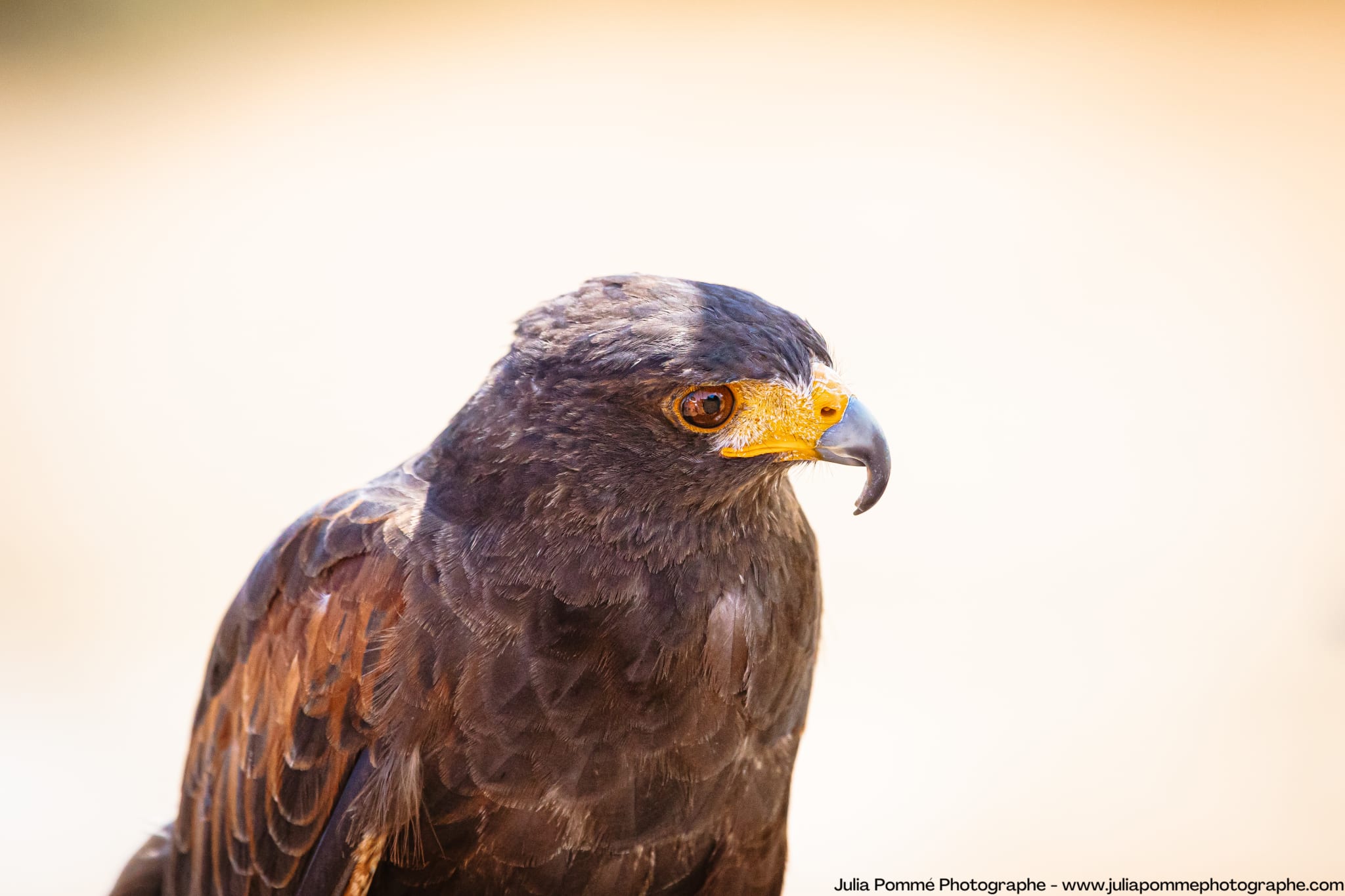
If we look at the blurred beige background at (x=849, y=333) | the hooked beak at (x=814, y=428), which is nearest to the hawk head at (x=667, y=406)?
the hooked beak at (x=814, y=428)

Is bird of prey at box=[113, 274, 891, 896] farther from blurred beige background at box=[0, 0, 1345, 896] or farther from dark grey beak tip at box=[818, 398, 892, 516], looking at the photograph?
blurred beige background at box=[0, 0, 1345, 896]

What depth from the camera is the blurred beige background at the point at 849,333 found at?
Answer: 5906 millimetres

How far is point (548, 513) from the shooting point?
7.96 ft

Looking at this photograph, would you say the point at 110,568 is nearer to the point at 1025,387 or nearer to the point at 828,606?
the point at 828,606

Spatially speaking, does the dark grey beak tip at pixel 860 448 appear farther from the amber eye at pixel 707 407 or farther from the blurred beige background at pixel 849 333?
the blurred beige background at pixel 849 333

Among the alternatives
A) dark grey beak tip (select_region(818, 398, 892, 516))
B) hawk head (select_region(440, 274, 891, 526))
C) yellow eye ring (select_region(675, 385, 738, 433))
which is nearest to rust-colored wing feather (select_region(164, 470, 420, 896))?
hawk head (select_region(440, 274, 891, 526))

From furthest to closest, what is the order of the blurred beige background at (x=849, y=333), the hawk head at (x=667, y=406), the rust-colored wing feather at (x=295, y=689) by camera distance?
the blurred beige background at (x=849, y=333) → the rust-colored wing feather at (x=295, y=689) → the hawk head at (x=667, y=406)

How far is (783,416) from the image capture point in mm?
2346

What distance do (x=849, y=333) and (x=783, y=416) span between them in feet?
17.3

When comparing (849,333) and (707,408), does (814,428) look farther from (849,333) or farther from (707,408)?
(849,333)

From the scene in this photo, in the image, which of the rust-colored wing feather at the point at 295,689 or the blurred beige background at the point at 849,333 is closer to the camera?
the rust-colored wing feather at the point at 295,689

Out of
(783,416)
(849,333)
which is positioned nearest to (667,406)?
(783,416)

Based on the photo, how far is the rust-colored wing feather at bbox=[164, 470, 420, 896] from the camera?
252 centimetres

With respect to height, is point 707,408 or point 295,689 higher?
point 707,408
